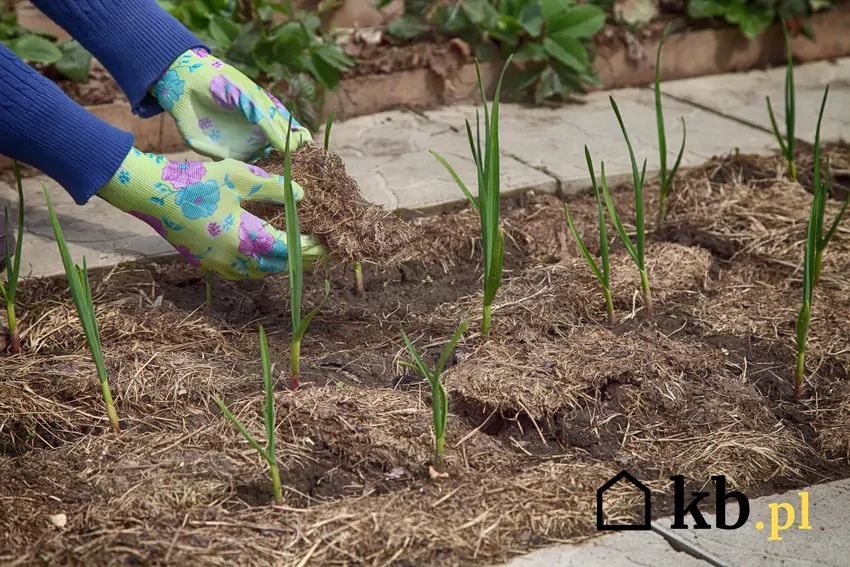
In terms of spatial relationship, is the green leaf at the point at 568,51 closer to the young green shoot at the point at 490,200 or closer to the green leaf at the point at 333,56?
the green leaf at the point at 333,56

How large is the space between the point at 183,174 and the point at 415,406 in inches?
24.7

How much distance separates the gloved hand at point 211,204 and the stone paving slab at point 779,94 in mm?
1888

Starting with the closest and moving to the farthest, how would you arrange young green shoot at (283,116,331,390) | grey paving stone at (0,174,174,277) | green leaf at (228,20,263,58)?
1. young green shoot at (283,116,331,390)
2. grey paving stone at (0,174,174,277)
3. green leaf at (228,20,263,58)

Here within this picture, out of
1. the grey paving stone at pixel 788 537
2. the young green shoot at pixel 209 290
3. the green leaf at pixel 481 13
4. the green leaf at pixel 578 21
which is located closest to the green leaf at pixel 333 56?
the green leaf at pixel 481 13

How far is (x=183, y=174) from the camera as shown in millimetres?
1870

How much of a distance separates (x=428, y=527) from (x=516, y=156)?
1645 millimetres

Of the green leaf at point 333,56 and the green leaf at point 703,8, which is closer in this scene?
the green leaf at point 333,56

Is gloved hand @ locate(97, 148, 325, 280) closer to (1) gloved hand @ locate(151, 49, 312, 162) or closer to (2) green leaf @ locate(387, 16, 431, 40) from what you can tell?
(1) gloved hand @ locate(151, 49, 312, 162)

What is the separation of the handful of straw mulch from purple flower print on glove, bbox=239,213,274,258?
83 millimetres

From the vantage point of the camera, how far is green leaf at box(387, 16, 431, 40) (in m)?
3.33

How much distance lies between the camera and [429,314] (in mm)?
2107

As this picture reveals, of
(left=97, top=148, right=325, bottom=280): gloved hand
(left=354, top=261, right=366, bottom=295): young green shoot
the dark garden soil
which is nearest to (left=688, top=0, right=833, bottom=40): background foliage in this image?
the dark garden soil

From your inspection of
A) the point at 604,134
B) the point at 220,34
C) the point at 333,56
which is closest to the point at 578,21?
the point at 604,134

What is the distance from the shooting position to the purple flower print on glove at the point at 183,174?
6.10 ft
